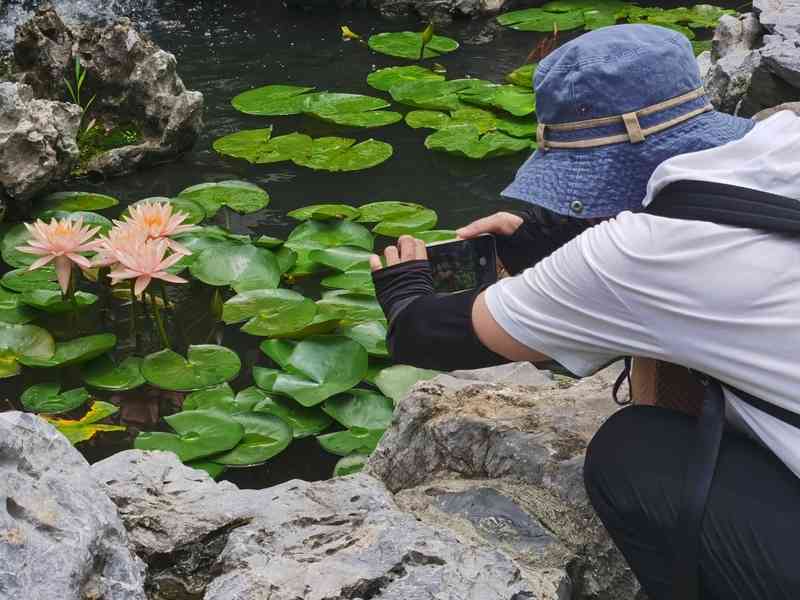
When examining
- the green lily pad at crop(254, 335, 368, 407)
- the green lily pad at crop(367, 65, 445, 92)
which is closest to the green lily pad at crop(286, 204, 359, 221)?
the green lily pad at crop(254, 335, 368, 407)

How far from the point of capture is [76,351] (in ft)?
8.12

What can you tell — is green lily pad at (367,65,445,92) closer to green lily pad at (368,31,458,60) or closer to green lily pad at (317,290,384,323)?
green lily pad at (368,31,458,60)

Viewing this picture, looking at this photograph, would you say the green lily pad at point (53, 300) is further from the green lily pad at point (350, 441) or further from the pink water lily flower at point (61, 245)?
the green lily pad at point (350, 441)

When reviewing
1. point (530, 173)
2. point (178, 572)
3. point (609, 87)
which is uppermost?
point (609, 87)

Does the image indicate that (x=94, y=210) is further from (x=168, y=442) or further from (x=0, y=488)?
(x=0, y=488)

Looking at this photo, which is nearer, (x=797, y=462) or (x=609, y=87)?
(x=797, y=462)

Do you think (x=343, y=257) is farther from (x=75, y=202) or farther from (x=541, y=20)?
(x=541, y=20)

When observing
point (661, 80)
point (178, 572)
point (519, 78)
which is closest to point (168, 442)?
point (178, 572)

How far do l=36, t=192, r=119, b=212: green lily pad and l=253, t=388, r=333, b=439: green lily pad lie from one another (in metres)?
1.21

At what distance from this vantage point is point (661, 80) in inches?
52.9

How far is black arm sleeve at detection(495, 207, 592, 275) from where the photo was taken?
5.77 ft

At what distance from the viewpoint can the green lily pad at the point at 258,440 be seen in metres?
2.17

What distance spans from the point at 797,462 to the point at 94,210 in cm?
250

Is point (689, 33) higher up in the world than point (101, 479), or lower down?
lower down
